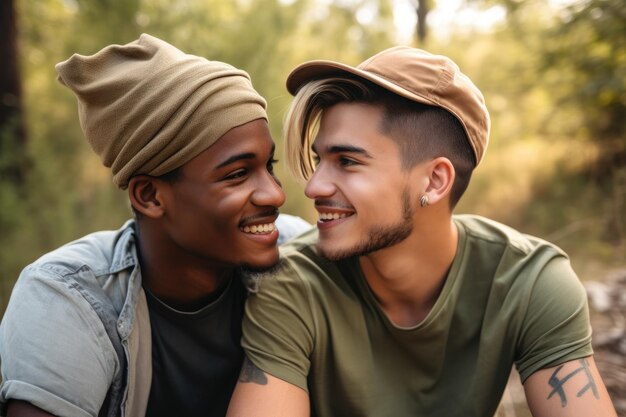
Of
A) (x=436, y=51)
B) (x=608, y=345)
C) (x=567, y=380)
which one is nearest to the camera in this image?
(x=567, y=380)

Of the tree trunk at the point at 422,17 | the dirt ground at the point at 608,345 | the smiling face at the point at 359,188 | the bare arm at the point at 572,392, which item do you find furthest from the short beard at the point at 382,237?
the tree trunk at the point at 422,17

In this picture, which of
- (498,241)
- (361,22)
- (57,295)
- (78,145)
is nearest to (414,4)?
(361,22)

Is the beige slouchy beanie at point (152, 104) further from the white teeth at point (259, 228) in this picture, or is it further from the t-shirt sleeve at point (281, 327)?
the t-shirt sleeve at point (281, 327)

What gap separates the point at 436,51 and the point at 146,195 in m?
6.86

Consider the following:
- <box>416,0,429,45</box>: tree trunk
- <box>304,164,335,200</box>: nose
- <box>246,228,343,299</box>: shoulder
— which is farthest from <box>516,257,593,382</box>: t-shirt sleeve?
<box>416,0,429,45</box>: tree trunk

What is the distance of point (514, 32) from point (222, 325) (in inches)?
277

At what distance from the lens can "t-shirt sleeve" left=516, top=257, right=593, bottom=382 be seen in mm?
2098

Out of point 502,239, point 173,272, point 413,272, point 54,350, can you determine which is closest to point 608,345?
point 502,239

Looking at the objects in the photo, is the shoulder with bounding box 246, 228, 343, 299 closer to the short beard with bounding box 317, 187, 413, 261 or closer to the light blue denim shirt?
the short beard with bounding box 317, 187, 413, 261

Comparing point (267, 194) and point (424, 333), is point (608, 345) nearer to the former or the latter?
point (424, 333)

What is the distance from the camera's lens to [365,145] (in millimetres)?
2260

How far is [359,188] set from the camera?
7.36ft

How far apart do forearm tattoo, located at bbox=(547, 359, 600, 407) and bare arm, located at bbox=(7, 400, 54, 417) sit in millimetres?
1635

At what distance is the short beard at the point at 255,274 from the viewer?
2230 millimetres
